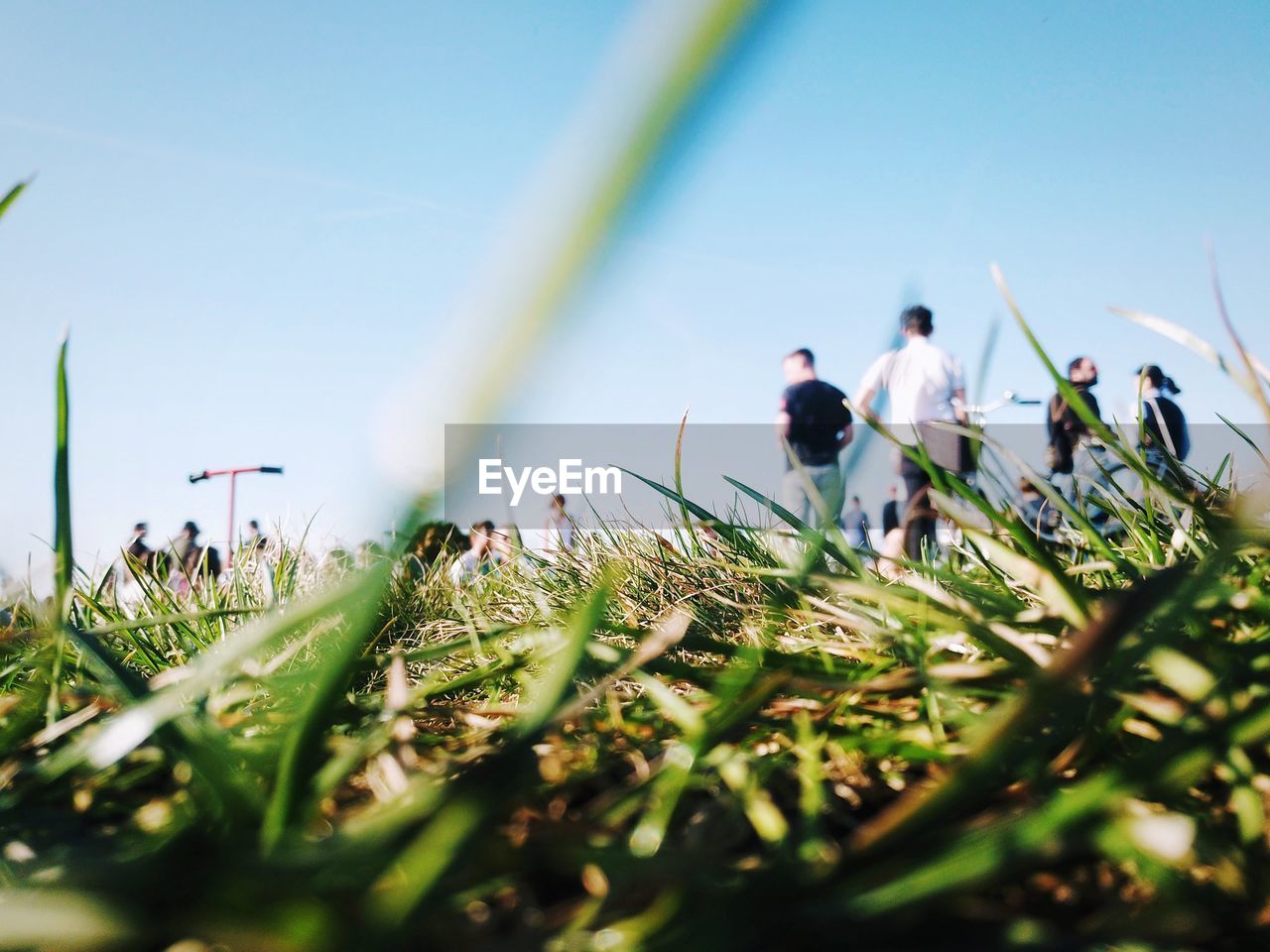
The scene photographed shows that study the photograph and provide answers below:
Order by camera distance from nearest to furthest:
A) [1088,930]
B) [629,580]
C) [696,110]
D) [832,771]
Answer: [696,110] < [1088,930] < [832,771] < [629,580]

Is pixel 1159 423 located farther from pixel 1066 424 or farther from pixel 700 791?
pixel 1066 424

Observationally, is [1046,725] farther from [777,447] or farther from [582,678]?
[777,447]

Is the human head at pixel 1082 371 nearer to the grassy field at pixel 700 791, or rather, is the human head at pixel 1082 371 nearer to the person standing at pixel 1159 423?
the person standing at pixel 1159 423

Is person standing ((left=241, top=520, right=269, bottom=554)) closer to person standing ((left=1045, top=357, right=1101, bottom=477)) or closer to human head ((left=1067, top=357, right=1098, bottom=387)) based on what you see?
person standing ((left=1045, top=357, right=1101, bottom=477))

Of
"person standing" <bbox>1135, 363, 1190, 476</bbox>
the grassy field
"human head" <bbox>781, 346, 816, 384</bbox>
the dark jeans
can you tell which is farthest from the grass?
"human head" <bbox>781, 346, 816, 384</bbox>

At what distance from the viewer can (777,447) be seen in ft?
10.6

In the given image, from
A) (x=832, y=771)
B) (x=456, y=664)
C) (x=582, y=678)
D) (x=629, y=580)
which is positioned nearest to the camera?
(x=832, y=771)

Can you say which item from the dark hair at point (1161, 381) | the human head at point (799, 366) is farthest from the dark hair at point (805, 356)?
the dark hair at point (1161, 381)

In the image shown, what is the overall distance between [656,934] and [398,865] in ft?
0.32

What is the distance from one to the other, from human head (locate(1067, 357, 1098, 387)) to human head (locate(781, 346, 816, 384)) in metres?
1.33

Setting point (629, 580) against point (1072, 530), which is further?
point (629, 580)

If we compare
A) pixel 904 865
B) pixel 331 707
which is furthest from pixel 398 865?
pixel 904 865

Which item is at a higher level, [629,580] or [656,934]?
[656,934]

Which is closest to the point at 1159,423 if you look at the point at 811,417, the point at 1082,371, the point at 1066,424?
the point at 1066,424
